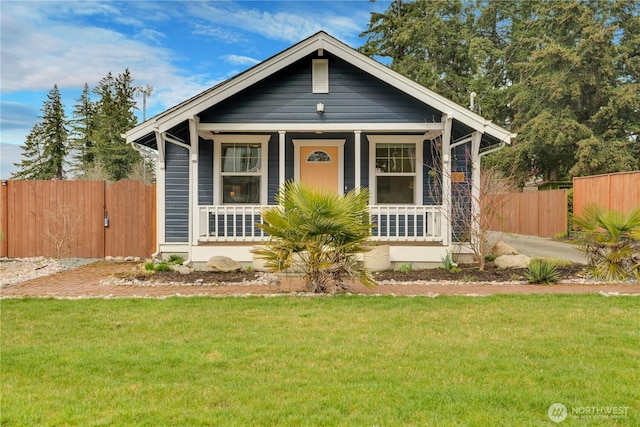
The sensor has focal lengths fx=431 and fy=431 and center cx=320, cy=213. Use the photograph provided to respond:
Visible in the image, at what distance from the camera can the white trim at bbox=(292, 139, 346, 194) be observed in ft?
36.2

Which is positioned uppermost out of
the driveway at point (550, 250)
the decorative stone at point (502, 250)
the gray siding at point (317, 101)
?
the gray siding at point (317, 101)

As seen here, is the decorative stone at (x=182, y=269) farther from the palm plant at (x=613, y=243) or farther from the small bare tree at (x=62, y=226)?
the palm plant at (x=613, y=243)

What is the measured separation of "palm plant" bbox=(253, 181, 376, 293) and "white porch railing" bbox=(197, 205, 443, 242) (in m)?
2.86

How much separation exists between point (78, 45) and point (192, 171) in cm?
756

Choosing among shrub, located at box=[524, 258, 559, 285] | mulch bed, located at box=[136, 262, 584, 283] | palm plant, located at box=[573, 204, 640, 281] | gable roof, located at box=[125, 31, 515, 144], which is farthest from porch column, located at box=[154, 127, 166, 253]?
palm plant, located at box=[573, 204, 640, 281]

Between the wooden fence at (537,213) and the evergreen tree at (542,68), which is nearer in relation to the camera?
the wooden fence at (537,213)

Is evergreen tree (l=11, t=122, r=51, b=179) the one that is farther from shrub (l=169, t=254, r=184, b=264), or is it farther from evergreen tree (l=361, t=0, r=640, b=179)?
shrub (l=169, t=254, r=184, b=264)

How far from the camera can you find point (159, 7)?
13641 mm

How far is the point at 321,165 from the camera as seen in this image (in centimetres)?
1123

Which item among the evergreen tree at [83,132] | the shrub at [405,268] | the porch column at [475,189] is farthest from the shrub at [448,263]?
the evergreen tree at [83,132]

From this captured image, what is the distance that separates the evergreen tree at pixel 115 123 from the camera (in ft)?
124

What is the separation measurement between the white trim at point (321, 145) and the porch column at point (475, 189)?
316 cm

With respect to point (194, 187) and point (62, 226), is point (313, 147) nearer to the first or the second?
point (194, 187)

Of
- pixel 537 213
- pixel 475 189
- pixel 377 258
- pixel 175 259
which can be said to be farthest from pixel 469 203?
pixel 537 213
